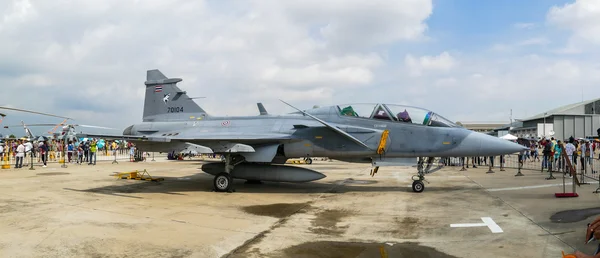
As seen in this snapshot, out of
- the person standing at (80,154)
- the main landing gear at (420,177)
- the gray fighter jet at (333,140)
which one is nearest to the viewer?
the gray fighter jet at (333,140)

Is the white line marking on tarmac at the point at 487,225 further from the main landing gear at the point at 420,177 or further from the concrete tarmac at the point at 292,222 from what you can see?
the main landing gear at the point at 420,177

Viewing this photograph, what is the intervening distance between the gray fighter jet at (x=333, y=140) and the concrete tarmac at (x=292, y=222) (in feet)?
2.94

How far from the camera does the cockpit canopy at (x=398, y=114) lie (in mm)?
10516

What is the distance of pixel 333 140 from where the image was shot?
10.8 meters

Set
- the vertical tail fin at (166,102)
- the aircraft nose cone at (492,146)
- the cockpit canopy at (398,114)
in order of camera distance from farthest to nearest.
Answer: the vertical tail fin at (166,102), the cockpit canopy at (398,114), the aircraft nose cone at (492,146)

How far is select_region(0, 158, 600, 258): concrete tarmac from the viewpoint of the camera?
5137mm

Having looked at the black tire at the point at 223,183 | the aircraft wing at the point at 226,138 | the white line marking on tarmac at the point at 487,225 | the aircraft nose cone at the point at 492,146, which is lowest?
the white line marking on tarmac at the point at 487,225

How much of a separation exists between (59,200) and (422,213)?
8.35 meters

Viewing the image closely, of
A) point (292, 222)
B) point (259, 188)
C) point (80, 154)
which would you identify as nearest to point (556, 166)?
point (259, 188)

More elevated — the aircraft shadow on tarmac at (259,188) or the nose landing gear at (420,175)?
the nose landing gear at (420,175)

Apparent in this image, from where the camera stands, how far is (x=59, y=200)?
9.17 metres

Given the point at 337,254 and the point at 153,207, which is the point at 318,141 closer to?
the point at 153,207

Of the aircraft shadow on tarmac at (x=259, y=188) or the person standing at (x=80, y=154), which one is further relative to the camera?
the person standing at (x=80, y=154)

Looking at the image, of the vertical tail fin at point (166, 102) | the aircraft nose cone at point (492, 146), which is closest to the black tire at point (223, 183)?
the vertical tail fin at point (166, 102)
